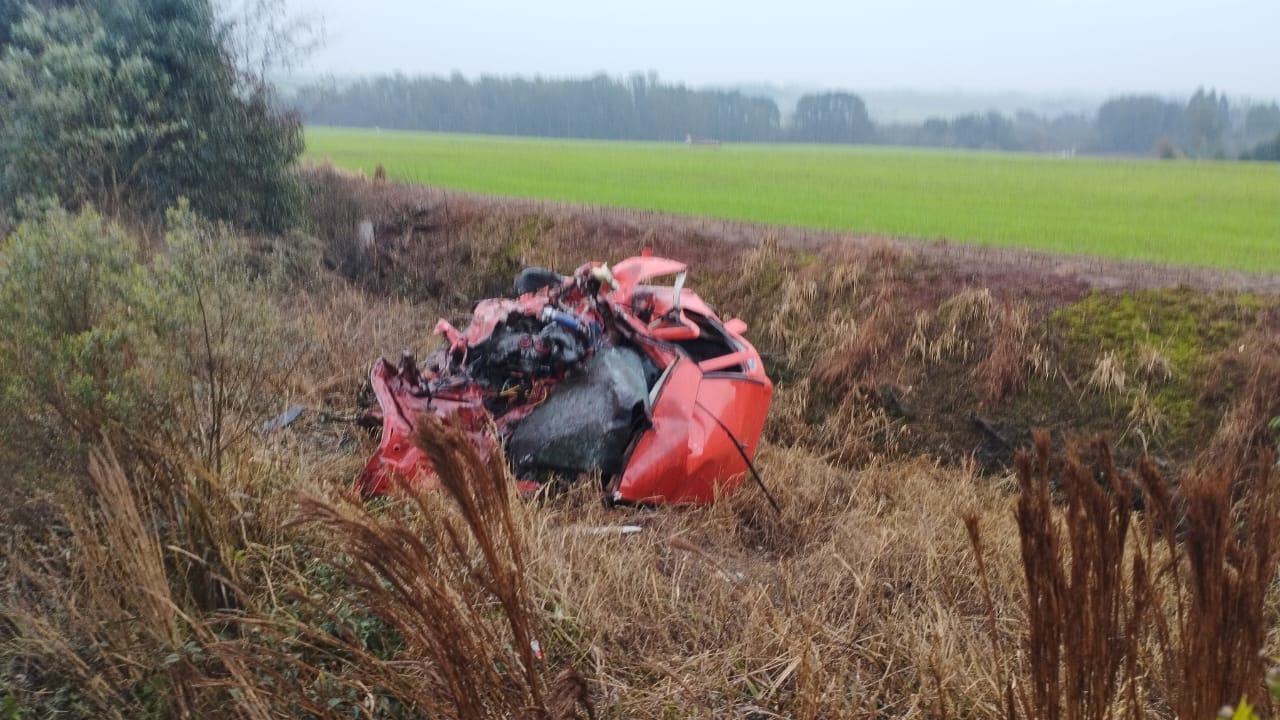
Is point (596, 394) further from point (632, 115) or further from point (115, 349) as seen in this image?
point (632, 115)

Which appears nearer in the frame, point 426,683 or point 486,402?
point 426,683

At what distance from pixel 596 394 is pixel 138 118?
6850 mm

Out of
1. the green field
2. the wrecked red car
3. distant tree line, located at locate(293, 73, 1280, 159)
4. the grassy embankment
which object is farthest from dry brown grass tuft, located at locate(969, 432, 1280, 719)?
distant tree line, located at locate(293, 73, 1280, 159)

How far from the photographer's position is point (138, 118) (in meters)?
8.28

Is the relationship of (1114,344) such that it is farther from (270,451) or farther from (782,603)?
(270,451)

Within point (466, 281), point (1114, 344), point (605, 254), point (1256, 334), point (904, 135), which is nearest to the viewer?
point (1256, 334)

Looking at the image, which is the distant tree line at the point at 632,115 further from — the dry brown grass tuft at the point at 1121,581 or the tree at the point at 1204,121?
the dry brown grass tuft at the point at 1121,581

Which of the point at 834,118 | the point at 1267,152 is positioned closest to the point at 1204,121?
the point at 1267,152

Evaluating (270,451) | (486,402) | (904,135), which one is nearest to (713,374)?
(486,402)

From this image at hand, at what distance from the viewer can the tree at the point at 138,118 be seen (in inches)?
310

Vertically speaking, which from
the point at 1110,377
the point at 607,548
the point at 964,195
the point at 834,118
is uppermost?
the point at 834,118

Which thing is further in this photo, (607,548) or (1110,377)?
(1110,377)

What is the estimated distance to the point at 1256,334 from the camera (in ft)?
16.6

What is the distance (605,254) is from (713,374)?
434 centimetres
